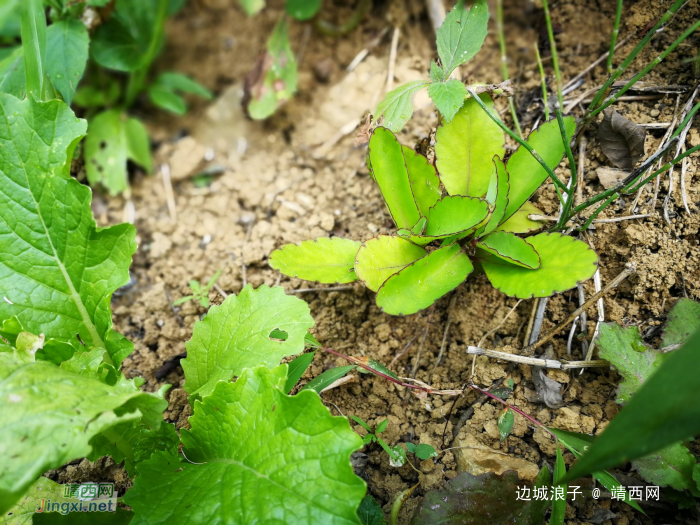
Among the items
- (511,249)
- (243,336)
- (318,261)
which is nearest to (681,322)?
(511,249)

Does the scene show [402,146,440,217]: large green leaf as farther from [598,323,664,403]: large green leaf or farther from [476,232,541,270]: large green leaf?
[598,323,664,403]: large green leaf

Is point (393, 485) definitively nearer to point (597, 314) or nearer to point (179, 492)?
point (179, 492)

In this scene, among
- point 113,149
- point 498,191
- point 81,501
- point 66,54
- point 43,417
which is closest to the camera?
point 43,417

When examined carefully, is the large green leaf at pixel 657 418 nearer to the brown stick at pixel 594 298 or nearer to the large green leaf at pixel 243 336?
the brown stick at pixel 594 298

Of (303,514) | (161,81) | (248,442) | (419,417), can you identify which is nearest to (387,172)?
(419,417)

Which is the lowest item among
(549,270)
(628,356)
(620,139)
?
(628,356)

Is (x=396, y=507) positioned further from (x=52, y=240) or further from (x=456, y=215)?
(x=52, y=240)
